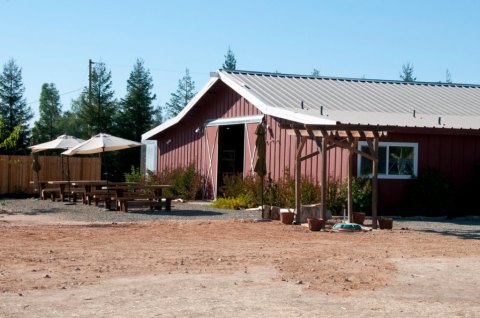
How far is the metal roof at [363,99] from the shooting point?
2223cm

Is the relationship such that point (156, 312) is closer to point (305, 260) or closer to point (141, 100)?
point (305, 260)

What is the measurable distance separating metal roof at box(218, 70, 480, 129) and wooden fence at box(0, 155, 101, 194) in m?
9.24

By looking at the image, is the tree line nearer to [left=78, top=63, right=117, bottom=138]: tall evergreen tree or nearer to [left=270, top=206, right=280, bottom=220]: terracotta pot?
[left=78, top=63, right=117, bottom=138]: tall evergreen tree

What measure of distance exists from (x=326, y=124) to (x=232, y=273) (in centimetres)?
771

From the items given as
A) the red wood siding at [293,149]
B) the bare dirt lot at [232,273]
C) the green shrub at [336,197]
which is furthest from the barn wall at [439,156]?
the bare dirt lot at [232,273]

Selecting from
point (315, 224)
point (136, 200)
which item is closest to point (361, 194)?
point (315, 224)

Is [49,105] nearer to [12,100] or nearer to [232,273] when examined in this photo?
[12,100]

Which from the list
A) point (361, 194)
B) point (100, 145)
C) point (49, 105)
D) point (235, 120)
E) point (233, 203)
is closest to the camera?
point (361, 194)

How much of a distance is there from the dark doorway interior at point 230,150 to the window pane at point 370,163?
6.33m

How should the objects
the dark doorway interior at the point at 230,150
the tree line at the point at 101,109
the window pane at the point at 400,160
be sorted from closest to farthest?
the window pane at the point at 400,160, the dark doorway interior at the point at 230,150, the tree line at the point at 101,109

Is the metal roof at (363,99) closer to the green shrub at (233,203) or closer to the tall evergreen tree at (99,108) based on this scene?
the green shrub at (233,203)

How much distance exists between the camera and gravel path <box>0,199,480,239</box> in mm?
18531

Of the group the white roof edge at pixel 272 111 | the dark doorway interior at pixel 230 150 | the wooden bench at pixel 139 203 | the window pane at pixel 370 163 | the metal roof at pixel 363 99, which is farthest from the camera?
the dark doorway interior at pixel 230 150

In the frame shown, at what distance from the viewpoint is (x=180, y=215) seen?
2050cm
